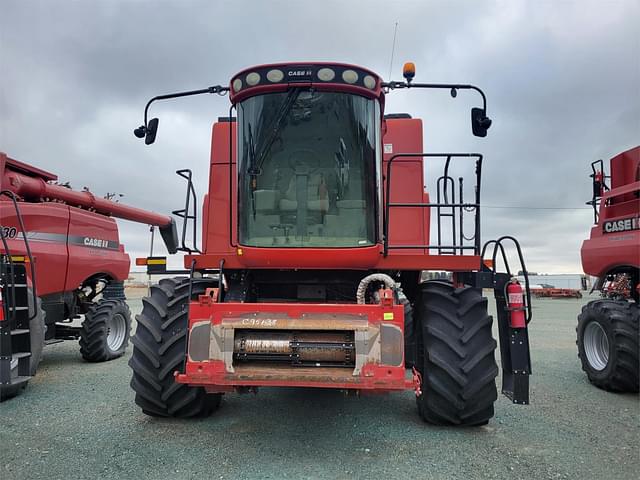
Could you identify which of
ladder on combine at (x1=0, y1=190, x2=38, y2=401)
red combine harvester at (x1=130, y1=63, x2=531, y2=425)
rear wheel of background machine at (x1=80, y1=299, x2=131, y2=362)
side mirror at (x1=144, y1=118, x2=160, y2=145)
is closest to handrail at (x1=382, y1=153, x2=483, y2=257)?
red combine harvester at (x1=130, y1=63, x2=531, y2=425)

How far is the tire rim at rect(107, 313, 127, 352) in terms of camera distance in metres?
8.06

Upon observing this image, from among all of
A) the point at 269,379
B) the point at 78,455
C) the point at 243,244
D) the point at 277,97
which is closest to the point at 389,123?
the point at 277,97

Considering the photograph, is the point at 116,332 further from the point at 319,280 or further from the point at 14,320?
the point at 319,280

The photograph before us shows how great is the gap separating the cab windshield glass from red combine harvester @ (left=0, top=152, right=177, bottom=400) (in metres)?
2.87

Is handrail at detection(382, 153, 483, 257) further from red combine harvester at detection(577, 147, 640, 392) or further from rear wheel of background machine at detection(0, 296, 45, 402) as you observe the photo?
rear wheel of background machine at detection(0, 296, 45, 402)

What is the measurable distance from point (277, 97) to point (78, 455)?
10.8 feet

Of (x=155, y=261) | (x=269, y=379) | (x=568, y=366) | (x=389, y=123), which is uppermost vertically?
(x=389, y=123)

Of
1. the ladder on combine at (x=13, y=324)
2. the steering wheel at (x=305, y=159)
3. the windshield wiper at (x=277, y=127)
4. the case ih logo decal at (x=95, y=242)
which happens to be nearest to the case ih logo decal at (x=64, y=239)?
the case ih logo decal at (x=95, y=242)

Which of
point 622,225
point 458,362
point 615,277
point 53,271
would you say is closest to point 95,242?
point 53,271

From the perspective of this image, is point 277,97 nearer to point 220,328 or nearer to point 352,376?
point 220,328

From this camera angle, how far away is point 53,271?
274 inches

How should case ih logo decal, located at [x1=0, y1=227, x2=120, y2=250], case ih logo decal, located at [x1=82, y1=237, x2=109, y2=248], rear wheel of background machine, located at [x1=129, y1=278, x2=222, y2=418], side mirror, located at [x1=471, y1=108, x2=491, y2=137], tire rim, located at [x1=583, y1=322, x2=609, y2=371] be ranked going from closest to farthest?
rear wheel of background machine, located at [x1=129, y1=278, x2=222, y2=418] → side mirror, located at [x1=471, y1=108, x2=491, y2=137] → tire rim, located at [x1=583, y1=322, x2=609, y2=371] → case ih logo decal, located at [x1=0, y1=227, x2=120, y2=250] → case ih logo decal, located at [x1=82, y1=237, x2=109, y2=248]

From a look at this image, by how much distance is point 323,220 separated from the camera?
4.04 metres

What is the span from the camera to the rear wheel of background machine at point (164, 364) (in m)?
4.06
